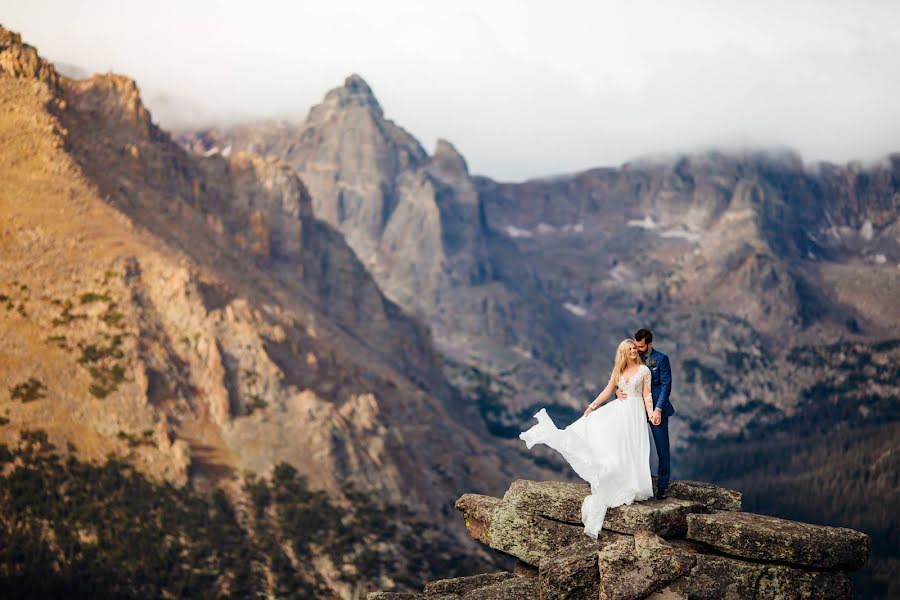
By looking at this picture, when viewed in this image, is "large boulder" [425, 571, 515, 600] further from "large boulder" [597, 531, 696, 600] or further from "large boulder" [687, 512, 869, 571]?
"large boulder" [687, 512, 869, 571]

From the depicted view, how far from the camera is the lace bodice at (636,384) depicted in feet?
153

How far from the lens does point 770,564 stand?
1638 inches

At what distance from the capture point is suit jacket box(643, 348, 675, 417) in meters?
46.5

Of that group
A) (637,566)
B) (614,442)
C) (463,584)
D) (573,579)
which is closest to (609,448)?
(614,442)

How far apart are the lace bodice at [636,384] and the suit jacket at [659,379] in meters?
0.47

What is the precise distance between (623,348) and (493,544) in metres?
11.2

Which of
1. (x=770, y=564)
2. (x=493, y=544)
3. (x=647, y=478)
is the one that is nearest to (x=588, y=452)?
(x=647, y=478)

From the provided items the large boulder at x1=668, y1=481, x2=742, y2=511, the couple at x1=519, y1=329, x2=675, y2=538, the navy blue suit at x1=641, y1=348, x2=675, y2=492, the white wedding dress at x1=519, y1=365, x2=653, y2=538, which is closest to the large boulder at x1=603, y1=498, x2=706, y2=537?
the white wedding dress at x1=519, y1=365, x2=653, y2=538

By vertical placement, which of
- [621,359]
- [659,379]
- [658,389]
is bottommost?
[658,389]

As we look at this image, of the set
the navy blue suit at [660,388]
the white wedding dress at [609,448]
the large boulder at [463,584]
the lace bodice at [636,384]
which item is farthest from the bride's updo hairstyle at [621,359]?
the large boulder at [463,584]

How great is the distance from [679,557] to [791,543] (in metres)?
4.96

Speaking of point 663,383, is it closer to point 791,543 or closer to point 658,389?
point 658,389

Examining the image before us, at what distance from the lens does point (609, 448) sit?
1791 inches

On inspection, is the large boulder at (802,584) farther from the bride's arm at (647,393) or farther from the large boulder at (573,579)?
the bride's arm at (647,393)
